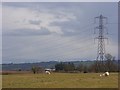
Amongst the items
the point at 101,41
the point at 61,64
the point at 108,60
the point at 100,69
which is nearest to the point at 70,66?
the point at 61,64

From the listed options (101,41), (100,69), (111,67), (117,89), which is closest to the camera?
Answer: (117,89)

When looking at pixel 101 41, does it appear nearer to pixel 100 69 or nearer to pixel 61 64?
pixel 100 69

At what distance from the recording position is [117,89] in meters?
27.3

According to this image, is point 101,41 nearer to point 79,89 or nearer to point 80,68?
point 79,89

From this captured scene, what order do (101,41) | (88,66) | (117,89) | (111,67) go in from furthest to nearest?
(88,66), (111,67), (101,41), (117,89)

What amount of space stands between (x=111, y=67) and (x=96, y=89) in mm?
92740

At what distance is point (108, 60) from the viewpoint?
12112cm

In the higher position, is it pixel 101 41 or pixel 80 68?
pixel 101 41

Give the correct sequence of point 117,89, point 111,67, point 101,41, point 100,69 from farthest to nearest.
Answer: point 111,67 → point 100,69 → point 101,41 → point 117,89

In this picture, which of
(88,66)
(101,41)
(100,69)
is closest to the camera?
(101,41)

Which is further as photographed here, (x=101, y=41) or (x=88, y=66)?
(x=88, y=66)

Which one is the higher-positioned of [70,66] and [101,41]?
[101,41]

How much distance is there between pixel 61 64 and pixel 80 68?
379 inches

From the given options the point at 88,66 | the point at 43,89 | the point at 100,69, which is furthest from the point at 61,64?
the point at 43,89
